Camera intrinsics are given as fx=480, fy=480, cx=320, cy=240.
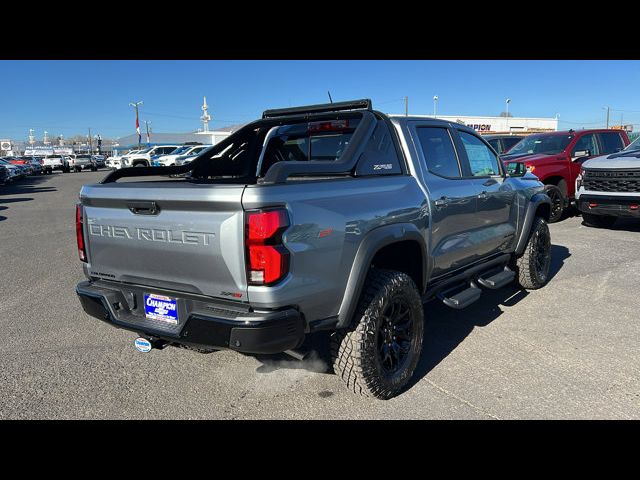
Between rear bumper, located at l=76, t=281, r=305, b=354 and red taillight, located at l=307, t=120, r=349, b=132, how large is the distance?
1881mm

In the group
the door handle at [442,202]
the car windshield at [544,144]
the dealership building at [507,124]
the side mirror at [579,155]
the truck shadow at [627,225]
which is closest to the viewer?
the door handle at [442,202]

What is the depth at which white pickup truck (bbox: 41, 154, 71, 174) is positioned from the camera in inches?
1608

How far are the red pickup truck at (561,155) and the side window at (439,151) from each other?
19.6ft

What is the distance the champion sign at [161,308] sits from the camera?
277cm

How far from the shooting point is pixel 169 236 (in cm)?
269

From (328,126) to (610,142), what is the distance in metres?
10.1

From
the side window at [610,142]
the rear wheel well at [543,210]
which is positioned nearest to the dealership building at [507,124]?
the side window at [610,142]

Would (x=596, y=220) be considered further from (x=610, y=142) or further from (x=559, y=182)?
(x=610, y=142)

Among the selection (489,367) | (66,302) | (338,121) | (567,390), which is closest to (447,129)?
(338,121)

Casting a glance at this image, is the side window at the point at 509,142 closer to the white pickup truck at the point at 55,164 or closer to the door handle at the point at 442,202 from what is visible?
the door handle at the point at 442,202

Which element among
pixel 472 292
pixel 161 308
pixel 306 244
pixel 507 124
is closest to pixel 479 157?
pixel 472 292

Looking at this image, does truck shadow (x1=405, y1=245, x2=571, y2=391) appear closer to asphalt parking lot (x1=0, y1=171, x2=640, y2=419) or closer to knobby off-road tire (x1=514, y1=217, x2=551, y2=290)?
asphalt parking lot (x1=0, y1=171, x2=640, y2=419)
